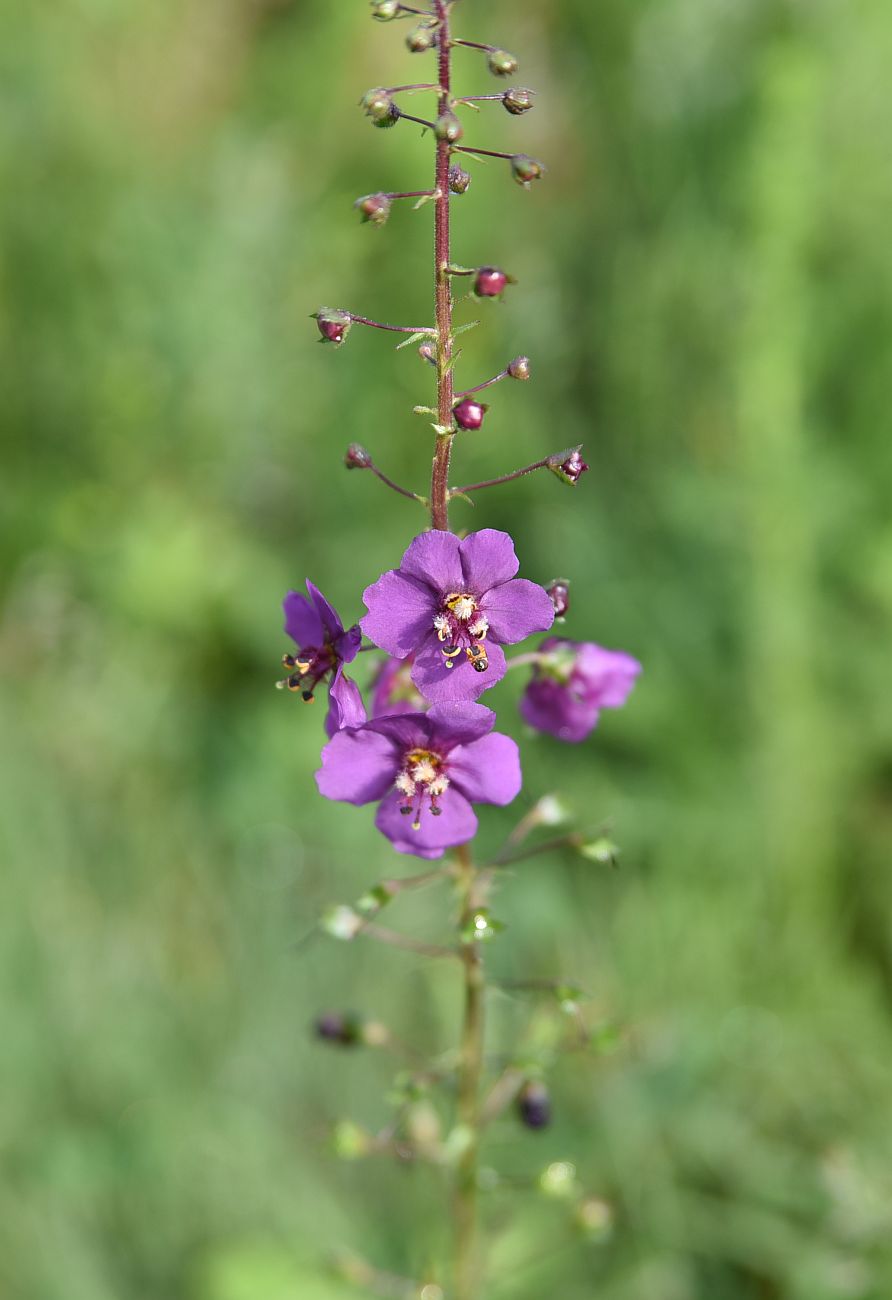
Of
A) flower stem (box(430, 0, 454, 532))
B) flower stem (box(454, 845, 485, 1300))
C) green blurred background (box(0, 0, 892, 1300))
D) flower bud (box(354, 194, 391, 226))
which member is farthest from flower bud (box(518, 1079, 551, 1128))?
flower bud (box(354, 194, 391, 226))

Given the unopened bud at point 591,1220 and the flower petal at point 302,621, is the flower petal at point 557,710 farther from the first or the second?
the unopened bud at point 591,1220

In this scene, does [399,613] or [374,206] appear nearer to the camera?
[374,206]

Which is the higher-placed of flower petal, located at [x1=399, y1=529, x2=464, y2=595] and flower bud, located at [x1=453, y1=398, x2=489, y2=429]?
flower bud, located at [x1=453, y1=398, x2=489, y2=429]

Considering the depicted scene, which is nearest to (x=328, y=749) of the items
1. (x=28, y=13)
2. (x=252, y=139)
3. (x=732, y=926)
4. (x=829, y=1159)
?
(x=829, y=1159)

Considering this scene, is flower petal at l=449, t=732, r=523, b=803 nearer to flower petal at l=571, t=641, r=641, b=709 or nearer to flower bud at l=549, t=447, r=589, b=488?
flower petal at l=571, t=641, r=641, b=709

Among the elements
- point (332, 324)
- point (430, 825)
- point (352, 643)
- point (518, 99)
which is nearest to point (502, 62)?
point (518, 99)

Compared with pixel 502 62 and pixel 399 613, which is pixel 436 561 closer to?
pixel 399 613

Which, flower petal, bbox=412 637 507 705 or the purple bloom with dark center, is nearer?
flower petal, bbox=412 637 507 705
